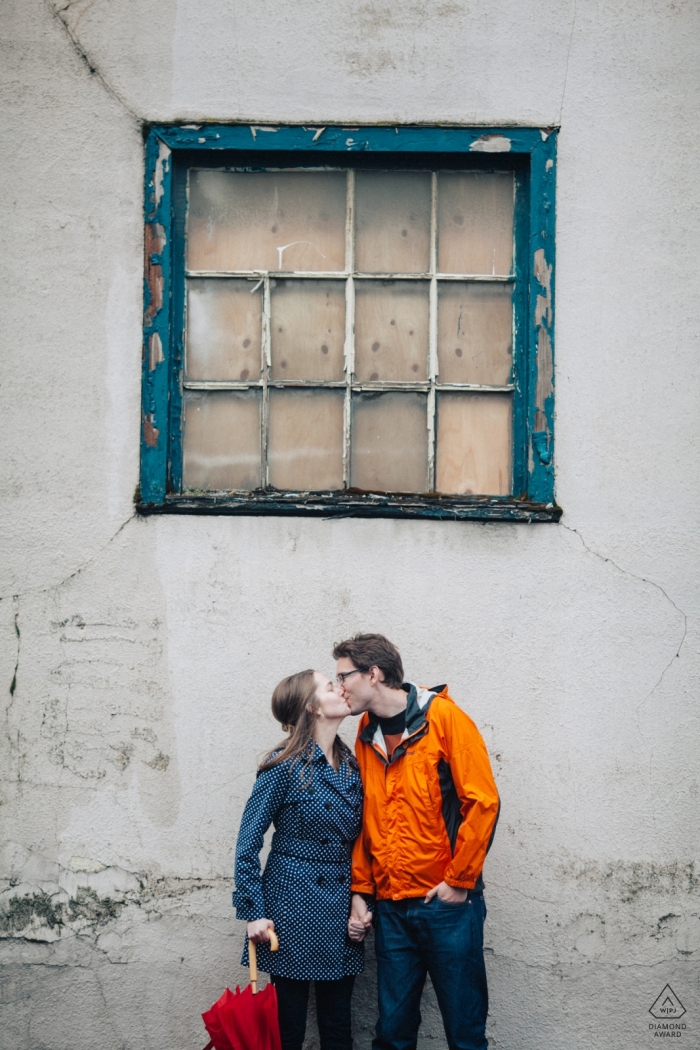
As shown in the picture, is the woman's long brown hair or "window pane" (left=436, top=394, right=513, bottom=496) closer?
the woman's long brown hair

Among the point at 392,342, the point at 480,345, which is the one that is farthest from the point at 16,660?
the point at 480,345

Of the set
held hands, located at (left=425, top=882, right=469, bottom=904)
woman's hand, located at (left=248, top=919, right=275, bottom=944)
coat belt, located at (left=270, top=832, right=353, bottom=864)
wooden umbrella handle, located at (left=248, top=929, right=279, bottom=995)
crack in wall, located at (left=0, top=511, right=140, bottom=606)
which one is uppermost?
crack in wall, located at (left=0, top=511, right=140, bottom=606)

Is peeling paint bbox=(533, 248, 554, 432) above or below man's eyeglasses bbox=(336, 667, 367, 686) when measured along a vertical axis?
above

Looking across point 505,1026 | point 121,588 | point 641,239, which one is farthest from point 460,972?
point 641,239

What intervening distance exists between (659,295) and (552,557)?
1193 mm

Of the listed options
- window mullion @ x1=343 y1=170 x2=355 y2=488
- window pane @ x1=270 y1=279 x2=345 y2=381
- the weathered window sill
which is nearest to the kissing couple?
the weathered window sill

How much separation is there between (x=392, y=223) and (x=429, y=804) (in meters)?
2.45

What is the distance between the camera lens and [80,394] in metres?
3.74

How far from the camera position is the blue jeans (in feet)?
9.78

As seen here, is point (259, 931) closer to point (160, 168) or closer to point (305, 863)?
point (305, 863)

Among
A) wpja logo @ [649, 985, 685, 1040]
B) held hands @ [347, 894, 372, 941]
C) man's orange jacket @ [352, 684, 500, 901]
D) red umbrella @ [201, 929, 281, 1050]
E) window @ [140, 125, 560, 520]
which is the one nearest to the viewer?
red umbrella @ [201, 929, 281, 1050]

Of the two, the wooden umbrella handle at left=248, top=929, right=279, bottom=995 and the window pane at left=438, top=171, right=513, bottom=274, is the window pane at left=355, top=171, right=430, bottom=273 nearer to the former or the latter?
the window pane at left=438, top=171, right=513, bottom=274

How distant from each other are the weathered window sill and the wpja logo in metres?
1.95

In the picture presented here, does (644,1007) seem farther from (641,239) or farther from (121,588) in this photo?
(641,239)
